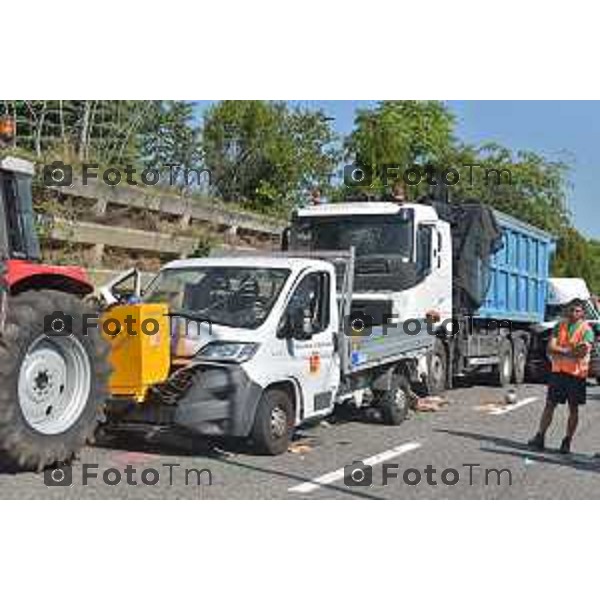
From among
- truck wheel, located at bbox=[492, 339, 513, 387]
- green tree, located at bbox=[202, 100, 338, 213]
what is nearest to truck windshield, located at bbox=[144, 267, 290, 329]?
truck wheel, located at bbox=[492, 339, 513, 387]

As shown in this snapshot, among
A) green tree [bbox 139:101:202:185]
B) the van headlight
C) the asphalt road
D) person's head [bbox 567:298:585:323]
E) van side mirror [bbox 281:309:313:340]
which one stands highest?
green tree [bbox 139:101:202:185]

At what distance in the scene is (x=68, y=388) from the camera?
7484mm

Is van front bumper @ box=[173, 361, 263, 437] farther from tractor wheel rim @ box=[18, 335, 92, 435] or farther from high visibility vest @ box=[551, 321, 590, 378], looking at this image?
high visibility vest @ box=[551, 321, 590, 378]

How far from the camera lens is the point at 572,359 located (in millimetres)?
9609

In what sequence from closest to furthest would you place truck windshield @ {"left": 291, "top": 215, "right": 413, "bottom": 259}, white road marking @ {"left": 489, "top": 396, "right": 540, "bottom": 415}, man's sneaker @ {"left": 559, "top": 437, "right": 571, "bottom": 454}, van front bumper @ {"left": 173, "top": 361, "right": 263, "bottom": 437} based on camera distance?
van front bumper @ {"left": 173, "top": 361, "right": 263, "bottom": 437}
man's sneaker @ {"left": 559, "top": 437, "right": 571, "bottom": 454}
truck windshield @ {"left": 291, "top": 215, "right": 413, "bottom": 259}
white road marking @ {"left": 489, "top": 396, "right": 540, "bottom": 415}

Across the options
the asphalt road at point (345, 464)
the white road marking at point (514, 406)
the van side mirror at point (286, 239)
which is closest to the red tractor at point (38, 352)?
the asphalt road at point (345, 464)

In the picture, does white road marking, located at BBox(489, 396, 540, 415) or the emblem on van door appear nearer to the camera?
the emblem on van door

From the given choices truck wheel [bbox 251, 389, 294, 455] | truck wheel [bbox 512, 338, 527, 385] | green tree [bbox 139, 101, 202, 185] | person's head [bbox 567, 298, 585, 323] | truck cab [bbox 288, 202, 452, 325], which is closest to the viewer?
truck wheel [bbox 251, 389, 294, 455]

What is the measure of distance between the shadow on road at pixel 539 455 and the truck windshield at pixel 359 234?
10.4 feet

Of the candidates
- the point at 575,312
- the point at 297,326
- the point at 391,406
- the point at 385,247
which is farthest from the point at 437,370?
the point at 297,326

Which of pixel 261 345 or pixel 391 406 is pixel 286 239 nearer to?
pixel 391 406

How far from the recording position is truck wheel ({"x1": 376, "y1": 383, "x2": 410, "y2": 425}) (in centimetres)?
1105

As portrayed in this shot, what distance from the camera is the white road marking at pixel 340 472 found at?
7370 mm

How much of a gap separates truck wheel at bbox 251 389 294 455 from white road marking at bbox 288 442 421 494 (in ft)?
2.41
